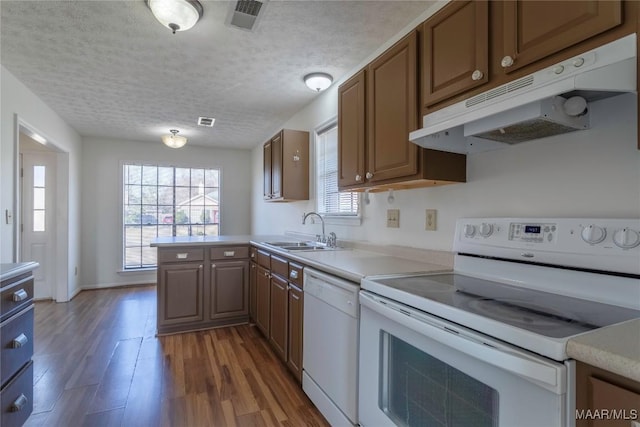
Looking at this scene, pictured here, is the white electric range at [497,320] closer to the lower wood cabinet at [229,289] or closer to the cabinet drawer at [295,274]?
the cabinet drawer at [295,274]

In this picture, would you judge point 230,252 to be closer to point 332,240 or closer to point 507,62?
point 332,240

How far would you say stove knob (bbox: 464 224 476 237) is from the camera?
1540mm

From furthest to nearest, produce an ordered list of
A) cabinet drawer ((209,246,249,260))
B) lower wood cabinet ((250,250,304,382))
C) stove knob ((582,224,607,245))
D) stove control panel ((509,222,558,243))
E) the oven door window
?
cabinet drawer ((209,246,249,260)), lower wood cabinet ((250,250,304,382)), stove control panel ((509,222,558,243)), stove knob ((582,224,607,245)), the oven door window

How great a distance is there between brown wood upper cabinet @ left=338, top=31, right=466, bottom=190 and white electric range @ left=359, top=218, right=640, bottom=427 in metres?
0.36

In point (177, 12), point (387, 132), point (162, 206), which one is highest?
point (177, 12)

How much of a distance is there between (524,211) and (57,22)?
2.92m

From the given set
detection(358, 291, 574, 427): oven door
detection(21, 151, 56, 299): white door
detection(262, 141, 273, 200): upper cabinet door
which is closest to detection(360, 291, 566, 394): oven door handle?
detection(358, 291, 574, 427): oven door

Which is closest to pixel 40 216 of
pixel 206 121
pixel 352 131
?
pixel 206 121

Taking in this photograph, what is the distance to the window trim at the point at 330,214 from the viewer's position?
8.78ft

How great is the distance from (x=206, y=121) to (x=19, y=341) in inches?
124

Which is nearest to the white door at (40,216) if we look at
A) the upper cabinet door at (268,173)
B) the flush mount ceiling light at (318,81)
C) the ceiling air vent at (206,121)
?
the ceiling air vent at (206,121)

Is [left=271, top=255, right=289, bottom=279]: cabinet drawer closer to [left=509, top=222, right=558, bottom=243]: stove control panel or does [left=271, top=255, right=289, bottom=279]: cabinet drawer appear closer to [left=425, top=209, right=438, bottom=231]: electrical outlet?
[left=425, top=209, right=438, bottom=231]: electrical outlet

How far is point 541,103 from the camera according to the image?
1040mm

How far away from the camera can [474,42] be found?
1.31m
